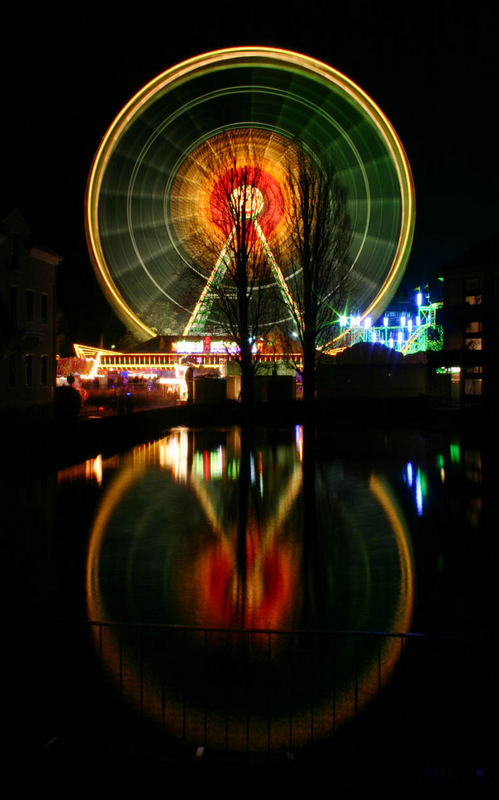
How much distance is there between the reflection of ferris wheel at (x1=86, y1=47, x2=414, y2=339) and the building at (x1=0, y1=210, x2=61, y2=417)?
2529 mm

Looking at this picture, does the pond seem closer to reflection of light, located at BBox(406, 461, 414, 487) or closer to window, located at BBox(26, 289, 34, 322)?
reflection of light, located at BBox(406, 461, 414, 487)

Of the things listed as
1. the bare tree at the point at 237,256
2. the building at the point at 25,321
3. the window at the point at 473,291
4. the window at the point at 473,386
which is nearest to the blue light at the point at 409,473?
the bare tree at the point at 237,256

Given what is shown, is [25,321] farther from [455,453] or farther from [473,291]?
[473,291]

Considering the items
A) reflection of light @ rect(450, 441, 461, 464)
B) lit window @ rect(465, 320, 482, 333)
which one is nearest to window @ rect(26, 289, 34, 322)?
reflection of light @ rect(450, 441, 461, 464)

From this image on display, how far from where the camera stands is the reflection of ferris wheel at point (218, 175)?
30859 mm

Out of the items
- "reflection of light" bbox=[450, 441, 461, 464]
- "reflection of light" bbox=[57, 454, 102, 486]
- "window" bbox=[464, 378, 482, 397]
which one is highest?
"window" bbox=[464, 378, 482, 397]

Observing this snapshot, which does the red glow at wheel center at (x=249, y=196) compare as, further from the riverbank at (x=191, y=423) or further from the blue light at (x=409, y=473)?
the blue light at (x=409, y=473)

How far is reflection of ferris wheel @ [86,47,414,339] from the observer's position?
30.9m

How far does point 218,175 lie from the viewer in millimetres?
32219

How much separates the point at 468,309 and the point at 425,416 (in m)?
8.23

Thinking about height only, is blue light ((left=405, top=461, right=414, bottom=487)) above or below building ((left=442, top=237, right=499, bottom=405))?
below

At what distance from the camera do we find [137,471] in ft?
52.0

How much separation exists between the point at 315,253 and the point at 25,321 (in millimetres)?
11091

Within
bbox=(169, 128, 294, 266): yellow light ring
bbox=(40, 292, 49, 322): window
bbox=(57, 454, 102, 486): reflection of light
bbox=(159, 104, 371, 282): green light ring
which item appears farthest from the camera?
bbox=(169, 128, 294, 266): yellow light ring
